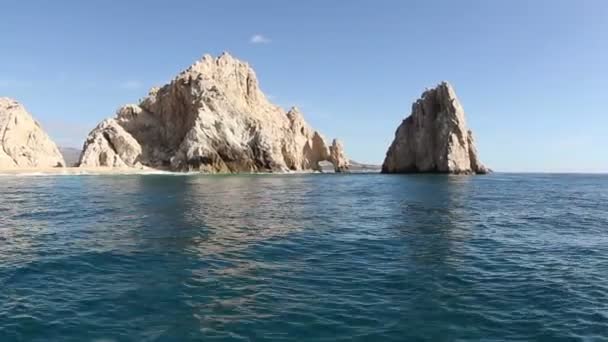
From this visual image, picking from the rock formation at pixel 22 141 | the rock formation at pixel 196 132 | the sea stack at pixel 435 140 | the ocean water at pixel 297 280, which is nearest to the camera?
the ocean water at pixel 297 280

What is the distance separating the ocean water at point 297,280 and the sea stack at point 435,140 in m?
120

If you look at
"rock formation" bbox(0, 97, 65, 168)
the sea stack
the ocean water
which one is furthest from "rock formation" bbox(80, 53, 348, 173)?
the ocean water

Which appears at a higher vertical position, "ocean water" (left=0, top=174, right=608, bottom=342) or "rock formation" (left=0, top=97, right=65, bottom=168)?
"rock formation" (left=0, top=97, right=65, bottom=168)

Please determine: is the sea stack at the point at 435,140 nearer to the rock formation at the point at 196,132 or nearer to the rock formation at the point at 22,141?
the rock formation at the point at 196,132

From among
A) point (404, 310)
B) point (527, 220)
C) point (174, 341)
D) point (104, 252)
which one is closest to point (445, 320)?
point (404, 310)

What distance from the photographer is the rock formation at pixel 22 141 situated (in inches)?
4897

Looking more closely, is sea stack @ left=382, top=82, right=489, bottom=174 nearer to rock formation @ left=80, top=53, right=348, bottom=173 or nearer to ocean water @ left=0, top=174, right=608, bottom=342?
rock formation @ left=80, top=53, right=348, bottom=173

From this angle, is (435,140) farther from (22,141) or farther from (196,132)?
(22,141)

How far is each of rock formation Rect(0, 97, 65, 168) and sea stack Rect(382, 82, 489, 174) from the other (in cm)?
11471

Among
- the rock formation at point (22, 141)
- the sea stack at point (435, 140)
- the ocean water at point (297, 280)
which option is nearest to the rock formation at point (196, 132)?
the rock formation at point (22, 141)

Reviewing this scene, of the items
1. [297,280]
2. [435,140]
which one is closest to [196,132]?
[435,140]

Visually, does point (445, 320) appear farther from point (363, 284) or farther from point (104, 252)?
point (104, 252)

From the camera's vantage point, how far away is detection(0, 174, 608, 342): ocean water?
11.2m

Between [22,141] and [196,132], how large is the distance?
49.2 meters
